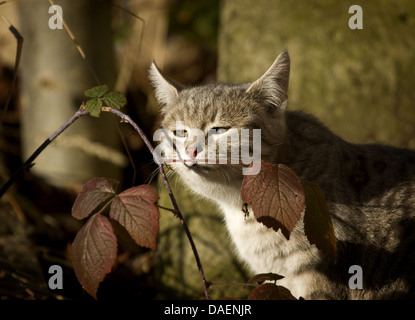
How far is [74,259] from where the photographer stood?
1424mm

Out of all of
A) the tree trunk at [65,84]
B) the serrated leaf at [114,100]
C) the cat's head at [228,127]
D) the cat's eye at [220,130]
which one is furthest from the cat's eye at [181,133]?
the tree trunk at [65,84]

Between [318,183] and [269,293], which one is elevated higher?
[318,183]

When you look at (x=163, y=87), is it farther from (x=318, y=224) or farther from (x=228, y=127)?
(x=318, y=224)

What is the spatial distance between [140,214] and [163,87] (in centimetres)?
96

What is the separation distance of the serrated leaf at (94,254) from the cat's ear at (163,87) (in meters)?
0.94

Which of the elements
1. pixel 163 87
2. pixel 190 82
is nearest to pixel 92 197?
pixel 163 87

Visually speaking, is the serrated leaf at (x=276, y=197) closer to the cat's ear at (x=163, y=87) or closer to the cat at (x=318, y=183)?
the cat at (x=318, y=183)

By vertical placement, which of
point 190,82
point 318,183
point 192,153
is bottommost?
point 318,183

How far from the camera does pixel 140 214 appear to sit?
1.43 m

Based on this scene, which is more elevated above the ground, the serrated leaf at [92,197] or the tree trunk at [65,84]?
the tree trunk at [65,84]

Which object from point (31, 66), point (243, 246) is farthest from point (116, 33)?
point (243, 246)

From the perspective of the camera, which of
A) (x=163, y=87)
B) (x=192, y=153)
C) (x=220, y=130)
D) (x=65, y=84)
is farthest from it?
(x=65, y=84)

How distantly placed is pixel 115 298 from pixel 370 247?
1.46 meters

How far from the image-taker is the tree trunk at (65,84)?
3023 millimetres
